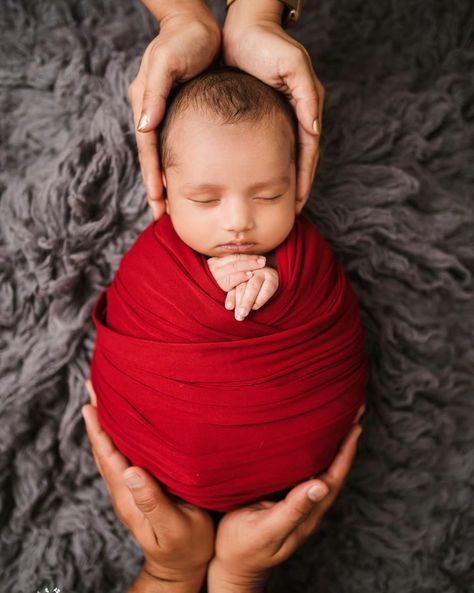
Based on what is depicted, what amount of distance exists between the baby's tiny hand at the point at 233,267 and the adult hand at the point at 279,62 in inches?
6.5

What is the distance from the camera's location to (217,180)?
0.93 m

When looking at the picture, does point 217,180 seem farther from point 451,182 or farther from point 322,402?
point 451,182

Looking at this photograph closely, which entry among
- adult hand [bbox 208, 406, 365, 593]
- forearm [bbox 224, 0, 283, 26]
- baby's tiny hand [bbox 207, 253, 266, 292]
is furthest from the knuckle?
forearm [bbox 224, 0, 283, 26]

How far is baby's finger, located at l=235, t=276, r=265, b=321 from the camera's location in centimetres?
93

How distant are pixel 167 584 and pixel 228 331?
469 millimetres

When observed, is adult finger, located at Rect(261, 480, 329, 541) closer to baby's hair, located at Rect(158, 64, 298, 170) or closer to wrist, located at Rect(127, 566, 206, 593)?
wrist, located at Rect(127, 566, 206, 593)

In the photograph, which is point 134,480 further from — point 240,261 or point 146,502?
point 240,261

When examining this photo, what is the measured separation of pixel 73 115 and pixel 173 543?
88 cm

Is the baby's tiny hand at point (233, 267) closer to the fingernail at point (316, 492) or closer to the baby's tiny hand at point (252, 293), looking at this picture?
the baby's tiny hand at point (252, 293)

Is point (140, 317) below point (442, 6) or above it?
below

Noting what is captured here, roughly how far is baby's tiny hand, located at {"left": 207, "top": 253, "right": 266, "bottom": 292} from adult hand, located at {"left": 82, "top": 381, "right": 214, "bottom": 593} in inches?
13.6

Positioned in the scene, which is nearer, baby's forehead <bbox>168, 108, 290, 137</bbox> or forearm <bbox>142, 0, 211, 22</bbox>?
baby's forehead <bbox>168, 108, 290, 137</bbox>

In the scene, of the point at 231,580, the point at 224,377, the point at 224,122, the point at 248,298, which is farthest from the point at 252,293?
the point at 231,580

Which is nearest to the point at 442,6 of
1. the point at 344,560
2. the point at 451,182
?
the point at 451,182
